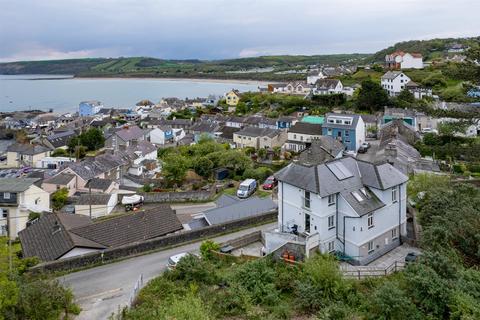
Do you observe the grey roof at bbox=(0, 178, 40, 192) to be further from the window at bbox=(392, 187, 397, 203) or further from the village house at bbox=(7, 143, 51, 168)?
the village house at bbox=(7, 143, 51, 168)

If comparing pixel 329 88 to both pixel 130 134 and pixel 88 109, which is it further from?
pixel 88 109

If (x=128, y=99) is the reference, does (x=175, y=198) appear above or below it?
below

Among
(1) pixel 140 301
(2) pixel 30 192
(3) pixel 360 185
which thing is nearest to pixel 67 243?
(1) pixel 140 301

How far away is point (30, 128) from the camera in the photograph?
74562mm

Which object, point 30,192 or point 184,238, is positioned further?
point 30,192

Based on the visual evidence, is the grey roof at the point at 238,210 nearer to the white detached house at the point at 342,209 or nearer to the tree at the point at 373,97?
the white detached house at the point at 342,209

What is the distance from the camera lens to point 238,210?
23.9 m

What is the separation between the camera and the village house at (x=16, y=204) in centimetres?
2400

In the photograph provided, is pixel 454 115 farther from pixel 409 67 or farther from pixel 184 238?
pixel 409 67

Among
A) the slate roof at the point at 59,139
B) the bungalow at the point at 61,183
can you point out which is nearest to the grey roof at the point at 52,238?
the bungalow at the point at 61,183

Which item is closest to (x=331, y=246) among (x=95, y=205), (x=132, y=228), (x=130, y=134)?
(x=132, y=228)

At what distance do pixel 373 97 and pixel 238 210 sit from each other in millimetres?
36435

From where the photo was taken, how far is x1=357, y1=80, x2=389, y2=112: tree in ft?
178

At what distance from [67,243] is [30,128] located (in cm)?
6391
